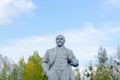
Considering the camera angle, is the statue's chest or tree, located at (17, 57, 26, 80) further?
tree, located at (17, 57, 26, 80)

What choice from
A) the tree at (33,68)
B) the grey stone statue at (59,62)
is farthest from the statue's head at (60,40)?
the tree at (33,68)

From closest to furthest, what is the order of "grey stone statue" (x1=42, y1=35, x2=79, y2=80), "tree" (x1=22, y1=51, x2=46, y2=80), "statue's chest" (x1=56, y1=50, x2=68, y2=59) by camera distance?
"grey stone statue" (x1=42, y1=35, x2=79, y2=80) < "statue's chest" (x1=56, y1=50, x2=68, y2=59) < "tree" (x1=22, y1=51, x2=46, y2=80)

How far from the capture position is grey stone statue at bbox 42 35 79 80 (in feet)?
51.1

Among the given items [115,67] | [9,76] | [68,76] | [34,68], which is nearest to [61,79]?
[68,76]

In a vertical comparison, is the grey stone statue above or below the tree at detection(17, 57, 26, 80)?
below

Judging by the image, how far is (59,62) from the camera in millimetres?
15766

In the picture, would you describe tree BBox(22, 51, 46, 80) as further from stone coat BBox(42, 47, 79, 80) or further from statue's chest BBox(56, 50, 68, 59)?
statue's chest BBox(56, 50, 68, 59)

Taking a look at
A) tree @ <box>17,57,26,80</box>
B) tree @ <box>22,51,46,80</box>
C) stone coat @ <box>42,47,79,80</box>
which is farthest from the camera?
tree @ <box>17,57,26,80</box>

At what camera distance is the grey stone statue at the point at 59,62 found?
51.1 ft

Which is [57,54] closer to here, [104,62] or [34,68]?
[104,62]

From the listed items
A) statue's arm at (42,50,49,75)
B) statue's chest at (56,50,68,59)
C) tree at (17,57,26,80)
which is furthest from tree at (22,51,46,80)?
statue's chest at (56,50,68,59)

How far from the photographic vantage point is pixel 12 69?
61.1 meters

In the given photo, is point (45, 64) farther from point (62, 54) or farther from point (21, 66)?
point (21, 66)

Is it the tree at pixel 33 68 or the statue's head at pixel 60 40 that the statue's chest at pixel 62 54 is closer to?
the statue's head at pixel 60 40
